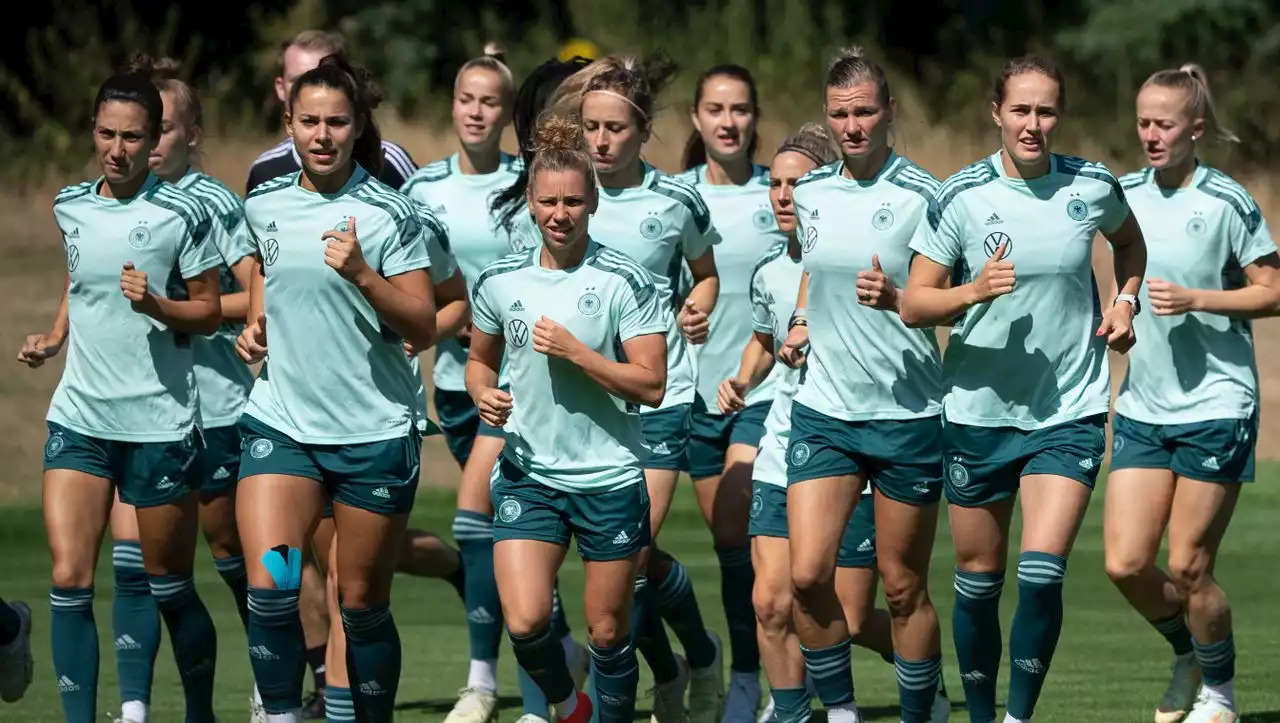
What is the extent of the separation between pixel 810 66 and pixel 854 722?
1837 cm

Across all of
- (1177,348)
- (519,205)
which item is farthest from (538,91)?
(1177,348)

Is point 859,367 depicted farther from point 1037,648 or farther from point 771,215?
point 771,215

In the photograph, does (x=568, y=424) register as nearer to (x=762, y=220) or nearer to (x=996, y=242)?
(x=996, y=242)

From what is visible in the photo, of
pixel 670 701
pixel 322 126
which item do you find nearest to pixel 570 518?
pixel 322 126

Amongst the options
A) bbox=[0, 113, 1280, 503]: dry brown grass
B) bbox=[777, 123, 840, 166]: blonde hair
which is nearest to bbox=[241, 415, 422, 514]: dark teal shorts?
bbox=[777, 123, 840, 166]: blonde hair

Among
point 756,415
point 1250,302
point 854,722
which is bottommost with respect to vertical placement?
point 854,722

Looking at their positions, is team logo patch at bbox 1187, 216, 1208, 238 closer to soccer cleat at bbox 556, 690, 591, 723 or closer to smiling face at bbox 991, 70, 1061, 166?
smiling face at bbox 991, 70, 1061, 166

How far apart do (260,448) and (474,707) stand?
1.92 m

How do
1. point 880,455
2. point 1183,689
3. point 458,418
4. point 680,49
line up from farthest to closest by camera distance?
point 680,49 < point 458,418 < point 1183,689 < point 880,455

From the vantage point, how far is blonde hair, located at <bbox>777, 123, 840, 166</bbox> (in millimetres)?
8336

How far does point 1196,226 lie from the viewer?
27.1 feet

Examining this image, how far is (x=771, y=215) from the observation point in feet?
29.6

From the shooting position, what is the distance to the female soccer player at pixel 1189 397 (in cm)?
823

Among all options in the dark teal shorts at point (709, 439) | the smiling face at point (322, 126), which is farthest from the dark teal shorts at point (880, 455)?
the smiling face at point (322, 126)
